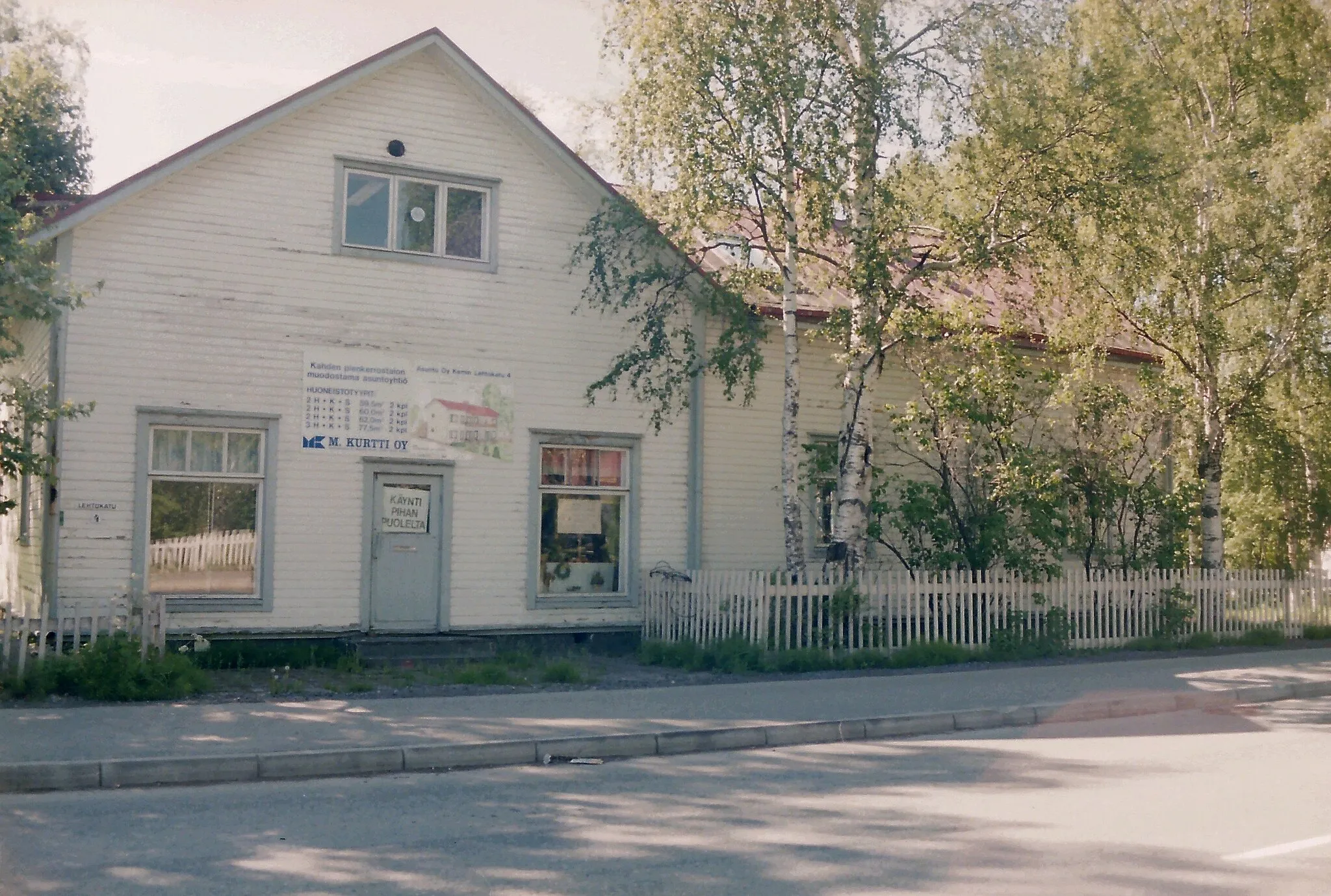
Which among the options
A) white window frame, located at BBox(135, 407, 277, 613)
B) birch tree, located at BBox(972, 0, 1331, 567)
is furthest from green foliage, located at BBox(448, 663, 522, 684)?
birch tree, located at BBox(972, 0, 1331, 567)

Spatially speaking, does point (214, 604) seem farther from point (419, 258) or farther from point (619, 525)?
point (619, 525)

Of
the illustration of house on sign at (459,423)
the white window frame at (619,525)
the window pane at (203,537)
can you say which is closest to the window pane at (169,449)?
the window pane at (203,537)

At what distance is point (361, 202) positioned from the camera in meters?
16.7

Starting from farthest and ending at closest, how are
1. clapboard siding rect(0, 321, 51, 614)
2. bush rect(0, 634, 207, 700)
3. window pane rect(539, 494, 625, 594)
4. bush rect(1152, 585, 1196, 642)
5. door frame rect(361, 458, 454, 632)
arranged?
bush rect(1152, 585, 1196, 642) < window pane rect(539, 494, 625, 594) < door frame rect(361, 458, 454, 632) < clapboard siding rect(0, 321, 51, 614) < bush rect(0, 634, 207, 700)

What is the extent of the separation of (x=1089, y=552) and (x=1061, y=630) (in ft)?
6.78

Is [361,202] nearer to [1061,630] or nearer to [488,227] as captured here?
[488,227]

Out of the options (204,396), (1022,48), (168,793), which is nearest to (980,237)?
(1022,48)

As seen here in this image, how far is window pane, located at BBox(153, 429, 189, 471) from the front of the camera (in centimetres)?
1541

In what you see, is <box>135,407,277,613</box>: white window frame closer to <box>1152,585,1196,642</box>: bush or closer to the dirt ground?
the dirt ground

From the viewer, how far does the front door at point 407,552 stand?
54.3ft

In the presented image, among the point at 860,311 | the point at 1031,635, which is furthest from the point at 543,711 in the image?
the point at 1031,635

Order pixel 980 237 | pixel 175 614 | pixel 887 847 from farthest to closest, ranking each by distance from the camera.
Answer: pixel 980 237 → pixel 175 614 → pixel 887 847

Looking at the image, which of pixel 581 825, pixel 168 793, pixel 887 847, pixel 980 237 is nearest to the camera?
pixel 887 847

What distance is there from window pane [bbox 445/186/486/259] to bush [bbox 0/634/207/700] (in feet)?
22.2
